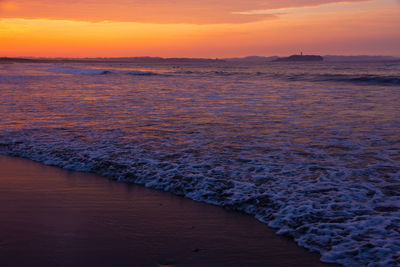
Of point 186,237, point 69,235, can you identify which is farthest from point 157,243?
point 69,235

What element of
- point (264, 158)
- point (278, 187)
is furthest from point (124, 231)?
point (264, 158)

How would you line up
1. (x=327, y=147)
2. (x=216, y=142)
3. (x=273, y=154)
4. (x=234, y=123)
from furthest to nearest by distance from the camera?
(x=234, y=123)
(x=216, y=142)
(x=327, y=147)
(x=273, y=154)

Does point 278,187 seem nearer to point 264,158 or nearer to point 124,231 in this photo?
point 264,158

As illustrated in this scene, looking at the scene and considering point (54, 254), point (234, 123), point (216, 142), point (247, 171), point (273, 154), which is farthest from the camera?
point (234, 123)

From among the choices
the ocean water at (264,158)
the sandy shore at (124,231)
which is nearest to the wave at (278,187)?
the ocean water at (264,158)

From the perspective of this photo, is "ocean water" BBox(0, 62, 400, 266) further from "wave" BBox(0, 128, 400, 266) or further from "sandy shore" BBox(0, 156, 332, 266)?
"sandy shore" BBox(0, 156, 332, 266)

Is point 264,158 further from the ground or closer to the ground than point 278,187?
further from the ground

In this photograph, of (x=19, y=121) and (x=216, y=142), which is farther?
(x=19, y=121)

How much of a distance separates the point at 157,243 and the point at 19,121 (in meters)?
8.14

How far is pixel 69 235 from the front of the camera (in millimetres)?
3783

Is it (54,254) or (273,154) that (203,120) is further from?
(54,254)

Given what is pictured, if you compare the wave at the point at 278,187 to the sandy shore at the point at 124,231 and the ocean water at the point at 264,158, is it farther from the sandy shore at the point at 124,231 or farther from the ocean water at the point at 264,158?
Answer: the sandy shore at the point at 124,231

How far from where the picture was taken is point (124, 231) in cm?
389

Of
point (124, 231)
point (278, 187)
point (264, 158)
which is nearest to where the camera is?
point (124, 231)
